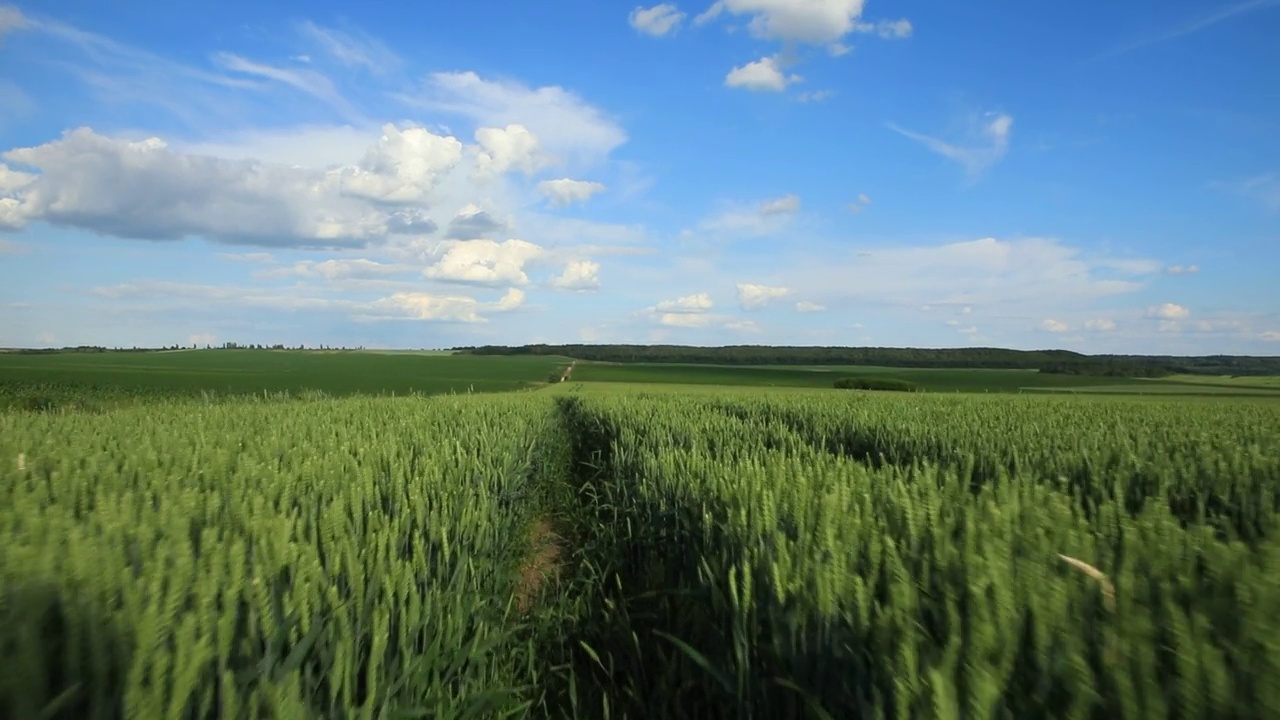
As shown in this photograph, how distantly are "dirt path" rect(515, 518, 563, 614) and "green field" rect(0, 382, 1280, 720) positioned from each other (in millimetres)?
178

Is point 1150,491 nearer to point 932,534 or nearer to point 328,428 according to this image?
point 932,534

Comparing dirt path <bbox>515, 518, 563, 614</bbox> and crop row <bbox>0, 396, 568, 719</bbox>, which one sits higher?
crop row <bbox>0, 396, 568, 719</bbox>

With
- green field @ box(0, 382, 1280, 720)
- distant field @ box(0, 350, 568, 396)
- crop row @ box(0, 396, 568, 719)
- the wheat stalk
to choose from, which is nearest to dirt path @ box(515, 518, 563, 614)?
green field @ box(0, 382, 1280, 720)

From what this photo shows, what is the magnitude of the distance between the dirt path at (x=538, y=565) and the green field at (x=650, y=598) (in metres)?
0.18

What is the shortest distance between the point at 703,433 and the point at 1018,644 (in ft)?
19.3

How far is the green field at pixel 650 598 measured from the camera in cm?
142

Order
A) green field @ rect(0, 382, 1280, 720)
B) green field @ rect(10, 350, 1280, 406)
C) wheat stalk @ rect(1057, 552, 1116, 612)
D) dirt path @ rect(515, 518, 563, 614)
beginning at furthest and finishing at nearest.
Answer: green field @ rect(10, 350, 1280, 406), dirt path @ rect(515, 518, 563, 614), wheat stalk @ rect(1057, 552, 1116, 612), green field @ rect(0, 382, 1280, 720)

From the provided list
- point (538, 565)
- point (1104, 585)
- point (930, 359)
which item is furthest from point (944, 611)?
point (930, 359)

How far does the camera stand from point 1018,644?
1.50m

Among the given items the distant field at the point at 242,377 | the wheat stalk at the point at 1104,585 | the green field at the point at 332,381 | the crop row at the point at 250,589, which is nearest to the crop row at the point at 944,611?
the wheat stalk at the point at 1104,585

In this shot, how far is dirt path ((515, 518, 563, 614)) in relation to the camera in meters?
5.26

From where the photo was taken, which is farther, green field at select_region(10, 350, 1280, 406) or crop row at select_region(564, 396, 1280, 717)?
green field at select_region(10, 350, 1280, 406)

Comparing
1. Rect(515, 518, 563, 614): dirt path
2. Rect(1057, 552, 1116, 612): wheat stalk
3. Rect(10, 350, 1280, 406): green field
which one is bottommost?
Rect(515, 518, 563, 614): dirt path

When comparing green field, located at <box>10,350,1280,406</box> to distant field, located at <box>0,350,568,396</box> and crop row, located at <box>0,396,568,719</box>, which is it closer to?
distant field, located at <box>0,350,568,396</box>
